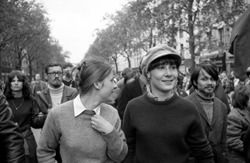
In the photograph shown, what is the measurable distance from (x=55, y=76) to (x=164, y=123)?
9.80ft

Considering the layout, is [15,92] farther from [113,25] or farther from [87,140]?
[113,25]

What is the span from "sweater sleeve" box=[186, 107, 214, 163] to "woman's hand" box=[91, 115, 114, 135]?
695 mm

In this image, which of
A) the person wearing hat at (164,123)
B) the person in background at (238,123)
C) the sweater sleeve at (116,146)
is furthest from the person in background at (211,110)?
the sweater sleeve at (116,146)

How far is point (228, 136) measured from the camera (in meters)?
3.51

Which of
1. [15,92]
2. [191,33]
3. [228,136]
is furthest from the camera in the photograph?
[191,33]

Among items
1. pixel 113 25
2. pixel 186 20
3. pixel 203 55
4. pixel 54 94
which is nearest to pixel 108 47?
pixel 113 25

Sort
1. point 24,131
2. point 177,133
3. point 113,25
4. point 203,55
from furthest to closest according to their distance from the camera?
point 113,25, point 203,55, point 24,131, point 177,133

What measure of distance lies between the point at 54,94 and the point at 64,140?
8.47 ft

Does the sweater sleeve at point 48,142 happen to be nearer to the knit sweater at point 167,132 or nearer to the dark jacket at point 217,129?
the knit sweater at point 167,132

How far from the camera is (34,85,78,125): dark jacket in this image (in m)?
4.79

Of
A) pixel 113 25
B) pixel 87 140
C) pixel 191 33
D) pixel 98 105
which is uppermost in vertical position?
pixel 113 25

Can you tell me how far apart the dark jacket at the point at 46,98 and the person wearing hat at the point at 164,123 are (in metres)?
2.35

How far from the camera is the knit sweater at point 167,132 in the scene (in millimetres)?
2539

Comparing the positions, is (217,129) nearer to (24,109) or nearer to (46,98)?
(46,98)
